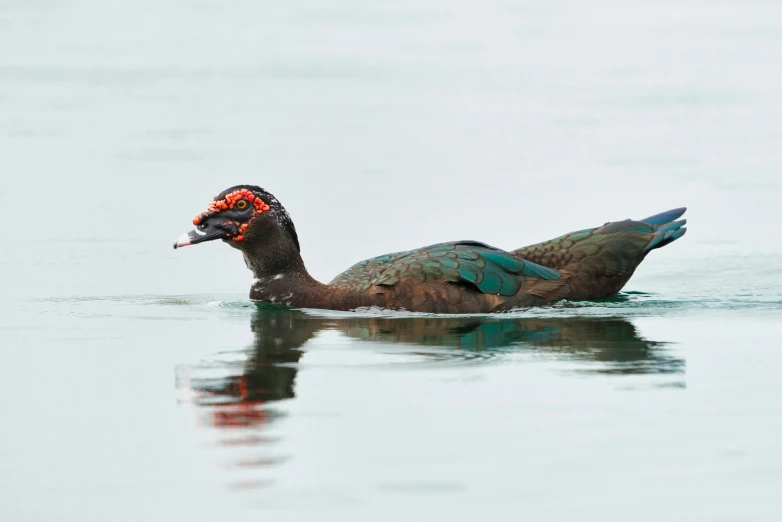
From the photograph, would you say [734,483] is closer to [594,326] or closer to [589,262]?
[594,326]

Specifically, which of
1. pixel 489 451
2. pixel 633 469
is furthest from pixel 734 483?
pixel 489 451

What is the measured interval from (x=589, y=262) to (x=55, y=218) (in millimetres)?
8439

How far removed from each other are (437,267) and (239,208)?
2.10m

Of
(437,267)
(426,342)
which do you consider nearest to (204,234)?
(437,267)

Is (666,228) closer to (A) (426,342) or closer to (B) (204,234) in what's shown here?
(A) (426,342)

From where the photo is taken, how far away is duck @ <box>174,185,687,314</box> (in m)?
14.6

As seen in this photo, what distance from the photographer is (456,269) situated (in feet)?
48.3

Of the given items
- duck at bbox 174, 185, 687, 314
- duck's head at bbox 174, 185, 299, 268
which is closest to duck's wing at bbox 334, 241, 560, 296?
duck at bbox 174, 185, 687, 314

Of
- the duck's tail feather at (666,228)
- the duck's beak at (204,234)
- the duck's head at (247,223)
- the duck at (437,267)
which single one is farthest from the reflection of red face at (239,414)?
the duck's tail feather at (666,228)

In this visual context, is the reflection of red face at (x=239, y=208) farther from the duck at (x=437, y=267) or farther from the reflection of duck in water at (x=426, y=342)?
the reflection of duck in water at (x=426, y=342)

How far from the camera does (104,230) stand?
20203mm

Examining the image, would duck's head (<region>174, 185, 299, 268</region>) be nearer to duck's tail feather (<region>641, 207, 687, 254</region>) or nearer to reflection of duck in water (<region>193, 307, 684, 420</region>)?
reflection of duck in water (<region>193, 307, 684, 420</region>)

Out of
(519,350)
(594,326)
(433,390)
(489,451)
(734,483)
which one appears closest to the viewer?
(734,483)

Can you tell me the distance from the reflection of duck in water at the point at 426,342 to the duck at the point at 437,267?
0.36 meters
